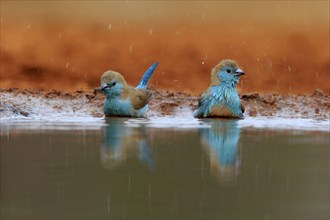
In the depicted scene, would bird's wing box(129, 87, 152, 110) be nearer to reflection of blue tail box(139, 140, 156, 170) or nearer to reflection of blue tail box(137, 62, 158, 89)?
reflection of blue tail box(137, 62, 158, 89)

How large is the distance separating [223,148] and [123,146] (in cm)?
92

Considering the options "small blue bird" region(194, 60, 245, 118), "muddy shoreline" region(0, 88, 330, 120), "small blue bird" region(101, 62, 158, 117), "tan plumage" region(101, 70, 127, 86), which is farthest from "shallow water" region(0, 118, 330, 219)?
"muddy shoreline" region(0, 88, 330, 120)

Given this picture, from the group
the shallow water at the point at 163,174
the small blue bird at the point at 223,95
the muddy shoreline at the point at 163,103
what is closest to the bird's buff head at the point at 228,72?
the small blue bird at the point at 223,95

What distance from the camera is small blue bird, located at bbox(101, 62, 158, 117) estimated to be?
1123cm

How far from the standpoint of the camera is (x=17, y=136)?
809cm

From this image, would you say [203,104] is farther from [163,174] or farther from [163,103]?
[163,174]

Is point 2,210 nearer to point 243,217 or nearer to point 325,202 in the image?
point 243,217

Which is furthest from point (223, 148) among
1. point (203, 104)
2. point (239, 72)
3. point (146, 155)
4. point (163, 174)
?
point (239, 72)

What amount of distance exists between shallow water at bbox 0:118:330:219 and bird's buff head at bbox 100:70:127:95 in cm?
252

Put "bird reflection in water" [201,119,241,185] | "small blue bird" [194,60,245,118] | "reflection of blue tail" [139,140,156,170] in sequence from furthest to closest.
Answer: "small blue bird" [194,60,245,118]
"reflection of blue tail" [139,140,156,170]
"bird reflection in water" [201,119,241,185]

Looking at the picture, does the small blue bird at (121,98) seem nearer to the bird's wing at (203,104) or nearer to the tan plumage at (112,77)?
the tan plumage at (112,77)

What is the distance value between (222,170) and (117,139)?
7.57ft

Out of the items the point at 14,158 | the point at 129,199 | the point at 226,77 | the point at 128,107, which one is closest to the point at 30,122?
the point at 128,107

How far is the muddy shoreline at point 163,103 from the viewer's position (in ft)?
40.5
